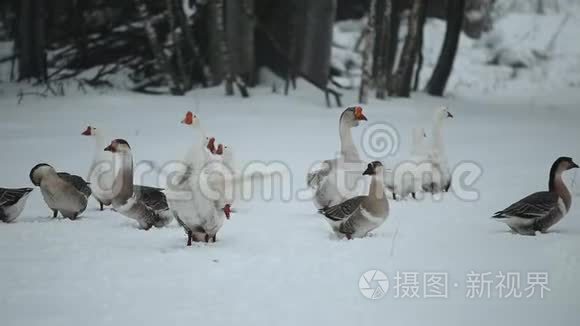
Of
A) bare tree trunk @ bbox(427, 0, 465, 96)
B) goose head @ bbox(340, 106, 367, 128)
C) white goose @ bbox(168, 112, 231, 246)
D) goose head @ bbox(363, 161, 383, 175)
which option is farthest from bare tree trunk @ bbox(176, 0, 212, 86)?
goose head @ bbox(363, 161, 383, 175)

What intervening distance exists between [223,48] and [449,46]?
608 cm

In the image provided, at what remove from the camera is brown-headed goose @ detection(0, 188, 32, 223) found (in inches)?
291

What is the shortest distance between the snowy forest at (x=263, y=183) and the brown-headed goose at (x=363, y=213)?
0.02 meters

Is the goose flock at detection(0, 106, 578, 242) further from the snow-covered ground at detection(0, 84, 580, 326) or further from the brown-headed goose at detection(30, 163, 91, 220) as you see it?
the snow-covered ground at detection(0, 84, 580, 326)

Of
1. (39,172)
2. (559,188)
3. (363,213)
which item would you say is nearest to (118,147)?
(39,172)

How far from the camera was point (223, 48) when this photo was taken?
1659 centimetres

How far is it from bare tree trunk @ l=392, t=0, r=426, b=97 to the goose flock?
9.02 metres

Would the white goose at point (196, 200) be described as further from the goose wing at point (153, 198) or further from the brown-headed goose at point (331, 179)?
the brown-headed goose at point (331, 179)

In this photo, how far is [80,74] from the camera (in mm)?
19375

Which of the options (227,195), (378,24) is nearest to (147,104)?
(378,24)

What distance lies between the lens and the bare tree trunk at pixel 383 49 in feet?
57.1

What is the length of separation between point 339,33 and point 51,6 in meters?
13.9

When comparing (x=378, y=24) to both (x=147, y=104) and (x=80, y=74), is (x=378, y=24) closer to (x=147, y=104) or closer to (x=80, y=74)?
(x=147, y=104)

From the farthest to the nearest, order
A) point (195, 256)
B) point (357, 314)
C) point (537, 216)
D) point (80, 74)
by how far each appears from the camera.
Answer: point (80, 74) < point (537, 216) < point (195, 256) < point (357, 314)
